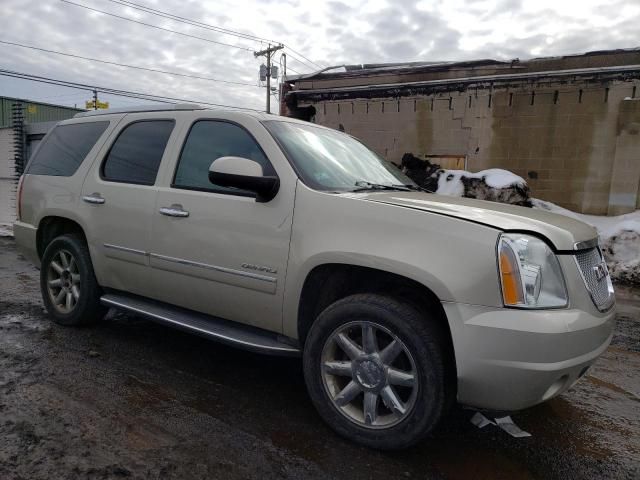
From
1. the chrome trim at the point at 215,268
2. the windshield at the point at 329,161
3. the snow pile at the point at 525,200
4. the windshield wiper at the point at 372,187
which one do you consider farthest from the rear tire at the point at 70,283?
the snow pile at the point at 525,200

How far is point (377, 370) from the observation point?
2.50 metres

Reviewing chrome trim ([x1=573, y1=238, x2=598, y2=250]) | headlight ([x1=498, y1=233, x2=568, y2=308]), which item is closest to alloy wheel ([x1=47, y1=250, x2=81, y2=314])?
headlight ([x1=498, y1=233, x2=568, y2=308])

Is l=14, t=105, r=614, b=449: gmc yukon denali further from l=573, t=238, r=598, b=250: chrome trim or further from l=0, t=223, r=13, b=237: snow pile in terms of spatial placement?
l=0, t=223, r=13, b=237: snow pile

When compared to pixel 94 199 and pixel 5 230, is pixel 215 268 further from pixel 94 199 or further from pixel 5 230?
pixel 5 230

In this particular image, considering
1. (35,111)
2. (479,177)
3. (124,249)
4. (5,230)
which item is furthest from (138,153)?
(35,111)

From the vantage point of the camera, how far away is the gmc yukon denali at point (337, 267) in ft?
7.22

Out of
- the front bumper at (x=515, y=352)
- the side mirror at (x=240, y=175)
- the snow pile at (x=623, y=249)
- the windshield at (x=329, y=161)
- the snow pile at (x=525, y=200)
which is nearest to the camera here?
the front bumper at (x=515, y=352)

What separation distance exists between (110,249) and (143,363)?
0.92 m

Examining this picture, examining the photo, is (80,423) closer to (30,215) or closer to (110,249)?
(110,249)

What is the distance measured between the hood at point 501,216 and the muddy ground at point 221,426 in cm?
119

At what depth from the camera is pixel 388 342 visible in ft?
8.33

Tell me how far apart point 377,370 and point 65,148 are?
11.7 feet

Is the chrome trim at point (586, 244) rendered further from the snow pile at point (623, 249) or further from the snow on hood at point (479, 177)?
the snow on hood at point (479, 177)

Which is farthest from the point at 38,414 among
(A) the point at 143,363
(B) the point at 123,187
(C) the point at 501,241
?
(C) the point at 501,241
